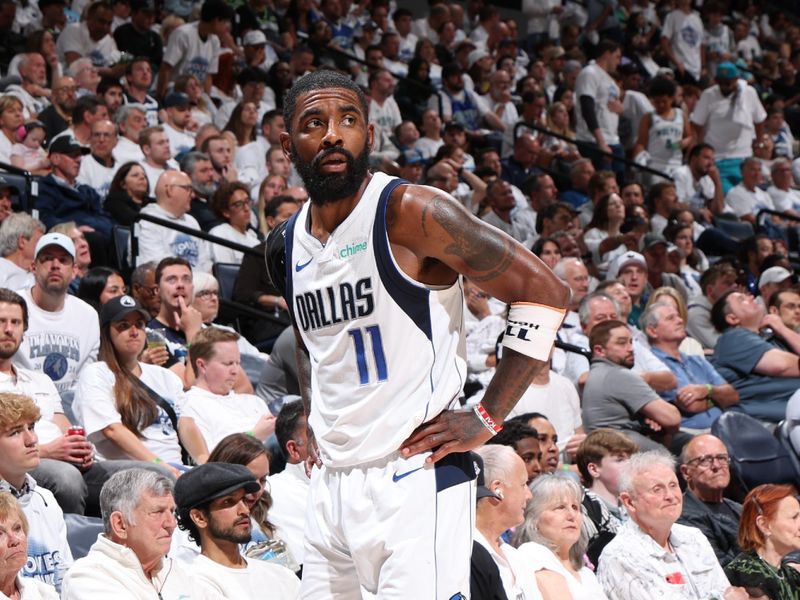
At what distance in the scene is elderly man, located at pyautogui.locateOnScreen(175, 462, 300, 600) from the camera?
495 cm

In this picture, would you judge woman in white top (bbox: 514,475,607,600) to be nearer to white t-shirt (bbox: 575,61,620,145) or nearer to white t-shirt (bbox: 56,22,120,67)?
white t-shirt (bbox: 56,22,120,67)

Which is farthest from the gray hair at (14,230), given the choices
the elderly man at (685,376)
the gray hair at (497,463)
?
the elderly man at (685,376)

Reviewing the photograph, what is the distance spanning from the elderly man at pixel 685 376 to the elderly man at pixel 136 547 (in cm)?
424

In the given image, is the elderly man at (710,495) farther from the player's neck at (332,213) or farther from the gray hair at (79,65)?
the gray hair at (79,65)

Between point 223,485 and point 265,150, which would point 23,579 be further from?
point 265,150

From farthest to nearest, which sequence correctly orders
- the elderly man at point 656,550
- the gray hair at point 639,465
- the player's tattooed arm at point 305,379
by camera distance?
the gray hair at point 639,465, the elderly man at point 656,550, the player's tattooed arm at point 305,379

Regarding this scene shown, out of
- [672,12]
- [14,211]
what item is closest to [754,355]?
[14,211]

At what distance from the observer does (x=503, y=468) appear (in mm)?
5074

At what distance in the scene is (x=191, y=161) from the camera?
31.7 feet

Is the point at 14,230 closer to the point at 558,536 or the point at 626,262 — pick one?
the point at 558,536

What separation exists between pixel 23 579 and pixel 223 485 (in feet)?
2.83

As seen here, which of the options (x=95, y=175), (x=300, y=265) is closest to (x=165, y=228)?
(x=95, y=175)

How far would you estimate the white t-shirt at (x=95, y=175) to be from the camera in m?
9.13

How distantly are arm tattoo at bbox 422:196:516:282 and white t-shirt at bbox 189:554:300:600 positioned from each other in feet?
7.87
